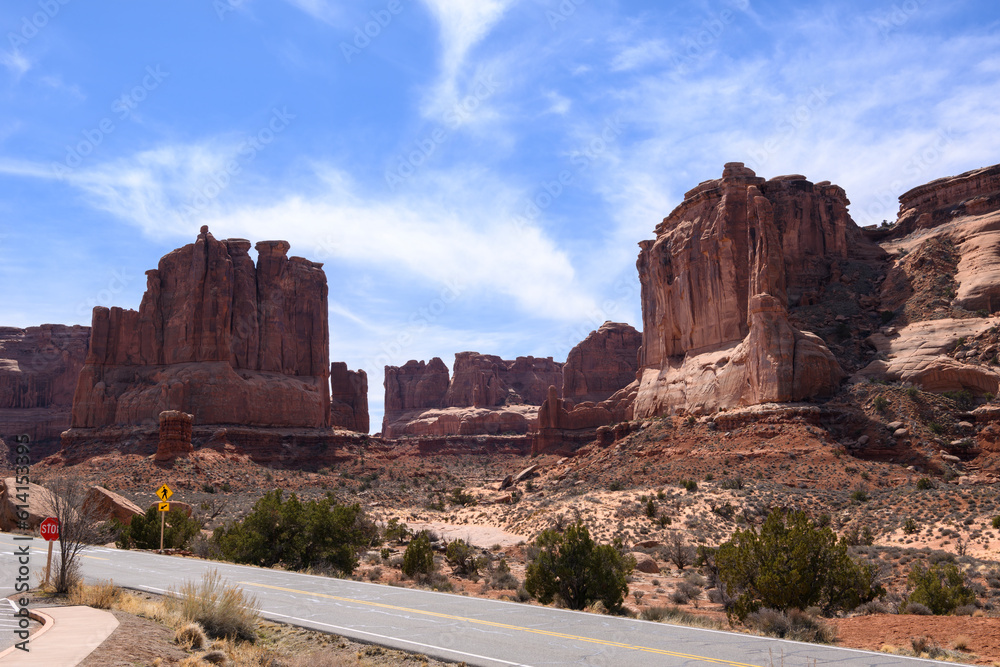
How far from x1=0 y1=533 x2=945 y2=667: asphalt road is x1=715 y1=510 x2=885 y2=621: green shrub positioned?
3.71 m

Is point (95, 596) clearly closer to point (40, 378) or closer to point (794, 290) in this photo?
point (794, 290)

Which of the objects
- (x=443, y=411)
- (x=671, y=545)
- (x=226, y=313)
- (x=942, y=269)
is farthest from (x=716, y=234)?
(x=443, y=411)

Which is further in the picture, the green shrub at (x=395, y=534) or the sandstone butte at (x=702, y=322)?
the sandstone butte at (x=702, y=322)

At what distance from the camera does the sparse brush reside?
32.7 feet

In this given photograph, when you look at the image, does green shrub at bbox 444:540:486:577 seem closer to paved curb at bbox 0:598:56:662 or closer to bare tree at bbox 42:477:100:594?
bare tree at bbox 42:477:100:594

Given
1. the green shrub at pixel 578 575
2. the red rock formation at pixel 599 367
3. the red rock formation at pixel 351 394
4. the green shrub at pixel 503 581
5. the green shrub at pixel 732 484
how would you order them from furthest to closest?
the red rock formation at pixel 599 367, the red rock formation at pixel 351 394, the green shrub at pixel 732 484, the green shrub at pixel 503 581, the green shrub at pixel 578 575

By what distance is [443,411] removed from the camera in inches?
5723

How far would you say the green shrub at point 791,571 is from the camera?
582 inches

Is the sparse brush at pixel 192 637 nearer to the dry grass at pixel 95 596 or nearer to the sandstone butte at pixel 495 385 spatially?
the dry grass at pixel 95 596

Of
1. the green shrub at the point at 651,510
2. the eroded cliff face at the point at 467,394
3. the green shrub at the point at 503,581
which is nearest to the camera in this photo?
the green shrub at the point at 503,581

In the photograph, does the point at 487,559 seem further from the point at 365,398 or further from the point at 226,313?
the point at 365,398

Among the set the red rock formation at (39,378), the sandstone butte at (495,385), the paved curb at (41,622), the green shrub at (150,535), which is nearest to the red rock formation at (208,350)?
the red rock formation at (39,378)

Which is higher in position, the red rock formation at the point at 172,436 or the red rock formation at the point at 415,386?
the red rock formation at the point at 415,386

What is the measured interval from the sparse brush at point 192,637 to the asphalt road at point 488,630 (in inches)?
70.6
